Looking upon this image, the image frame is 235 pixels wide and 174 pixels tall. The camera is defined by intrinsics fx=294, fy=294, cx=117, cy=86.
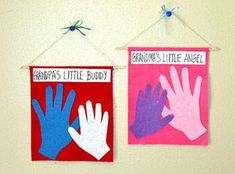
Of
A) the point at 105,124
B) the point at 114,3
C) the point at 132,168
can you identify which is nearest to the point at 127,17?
the point at 114,3

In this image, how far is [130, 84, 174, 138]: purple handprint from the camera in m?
1.06

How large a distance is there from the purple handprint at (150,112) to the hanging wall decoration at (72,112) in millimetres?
103

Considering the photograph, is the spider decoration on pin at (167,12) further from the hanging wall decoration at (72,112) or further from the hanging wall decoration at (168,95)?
the hanging wall decoration at (72,112)

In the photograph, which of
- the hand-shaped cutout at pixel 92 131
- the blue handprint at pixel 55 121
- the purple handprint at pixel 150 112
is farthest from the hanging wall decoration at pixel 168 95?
the blue handprint at pixel 55 121

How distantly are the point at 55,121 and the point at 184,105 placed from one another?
0.47 m

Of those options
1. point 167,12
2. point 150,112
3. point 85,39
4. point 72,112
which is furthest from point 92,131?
point 167,12

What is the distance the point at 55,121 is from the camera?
108cm

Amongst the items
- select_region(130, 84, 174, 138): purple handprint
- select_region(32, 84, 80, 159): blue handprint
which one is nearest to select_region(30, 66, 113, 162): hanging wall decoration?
select_region(32, 84, 80, 159): blue handprint

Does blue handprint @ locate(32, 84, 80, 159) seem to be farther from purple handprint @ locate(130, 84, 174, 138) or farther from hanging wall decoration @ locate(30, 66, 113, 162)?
purple handprint @ locate(130, 84, 174, 138)

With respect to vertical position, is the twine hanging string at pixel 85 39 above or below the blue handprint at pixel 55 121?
above

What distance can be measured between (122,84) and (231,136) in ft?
1.43

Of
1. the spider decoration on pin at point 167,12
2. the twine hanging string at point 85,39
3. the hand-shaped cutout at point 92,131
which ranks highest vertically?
the spider decoration on pin at point 167,12

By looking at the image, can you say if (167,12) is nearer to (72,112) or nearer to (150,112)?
(150,112)

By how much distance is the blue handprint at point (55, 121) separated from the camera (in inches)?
42.2
